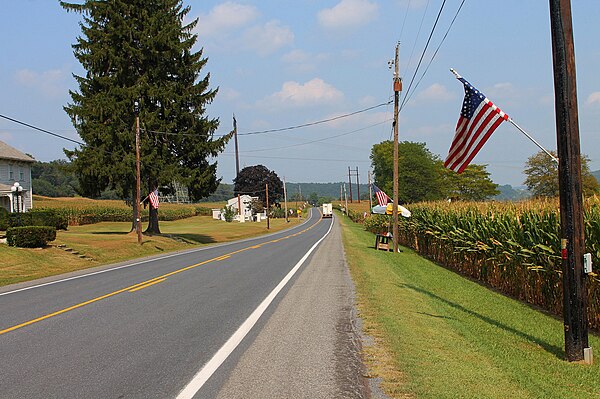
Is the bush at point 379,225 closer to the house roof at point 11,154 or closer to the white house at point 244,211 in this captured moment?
the house roof at point 11,154

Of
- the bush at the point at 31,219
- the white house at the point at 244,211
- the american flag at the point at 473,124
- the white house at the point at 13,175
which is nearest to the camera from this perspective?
the american flag at the point at 473,124

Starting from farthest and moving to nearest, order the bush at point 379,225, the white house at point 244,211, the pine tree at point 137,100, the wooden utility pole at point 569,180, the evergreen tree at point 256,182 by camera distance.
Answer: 1. the evergreen tree at point 256,182
2. the white house at point 244,211
3. the bush at point 379,225
4. the pine tree at point 137,100
5. the wooden utility pole at point 569,180

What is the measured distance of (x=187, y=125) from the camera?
4503 centimetres

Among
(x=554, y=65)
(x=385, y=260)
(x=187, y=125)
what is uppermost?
(x=187, y=125)

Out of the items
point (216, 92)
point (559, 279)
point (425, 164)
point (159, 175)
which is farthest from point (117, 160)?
point (425, 164)

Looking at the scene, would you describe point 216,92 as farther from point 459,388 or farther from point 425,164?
point 425,164

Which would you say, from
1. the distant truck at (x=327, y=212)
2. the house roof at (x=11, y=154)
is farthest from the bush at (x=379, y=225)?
the distant truck at (x=327, y=212)

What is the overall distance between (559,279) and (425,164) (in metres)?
91.8

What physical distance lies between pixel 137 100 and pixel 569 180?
38.8m

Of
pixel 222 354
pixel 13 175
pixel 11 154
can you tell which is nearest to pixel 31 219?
pixel 13 175

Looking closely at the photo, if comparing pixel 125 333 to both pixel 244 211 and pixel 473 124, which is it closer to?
pixel 473 124

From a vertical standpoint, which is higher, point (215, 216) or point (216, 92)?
point (216, 92)

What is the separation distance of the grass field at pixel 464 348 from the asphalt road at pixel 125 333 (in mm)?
1891

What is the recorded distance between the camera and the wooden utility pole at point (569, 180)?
786cm
